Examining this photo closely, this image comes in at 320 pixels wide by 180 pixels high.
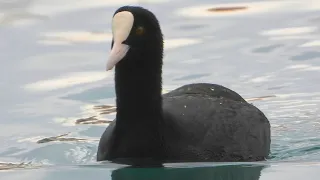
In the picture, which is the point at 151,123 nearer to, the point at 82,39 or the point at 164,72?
the point at 164,72

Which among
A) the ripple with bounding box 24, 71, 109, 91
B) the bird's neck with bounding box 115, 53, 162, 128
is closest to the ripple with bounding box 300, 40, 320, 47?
the ripple with bounding box 24, 71, 109, 91

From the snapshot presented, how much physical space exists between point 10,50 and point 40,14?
3.33 feet

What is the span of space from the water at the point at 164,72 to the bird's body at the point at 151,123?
0.67 feet

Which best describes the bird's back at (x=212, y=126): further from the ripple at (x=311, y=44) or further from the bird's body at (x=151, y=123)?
the ripple at (x=311, y=44)

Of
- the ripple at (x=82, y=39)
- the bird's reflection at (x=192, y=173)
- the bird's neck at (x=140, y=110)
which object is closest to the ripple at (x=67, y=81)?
the ripple at (x=82, y=39)

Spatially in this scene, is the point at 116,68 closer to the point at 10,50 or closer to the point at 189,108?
the point at 189,108

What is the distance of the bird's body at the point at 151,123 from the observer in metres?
6.40

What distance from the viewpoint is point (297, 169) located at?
6.07 meters

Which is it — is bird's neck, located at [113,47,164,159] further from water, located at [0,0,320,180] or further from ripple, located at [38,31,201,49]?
ripple, located at [38,31,201,49]

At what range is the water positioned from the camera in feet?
23.1

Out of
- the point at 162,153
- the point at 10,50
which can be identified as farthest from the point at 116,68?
the point at 10,50

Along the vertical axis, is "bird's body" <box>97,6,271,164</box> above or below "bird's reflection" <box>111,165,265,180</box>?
above

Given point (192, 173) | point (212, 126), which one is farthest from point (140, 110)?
point (192, 173)

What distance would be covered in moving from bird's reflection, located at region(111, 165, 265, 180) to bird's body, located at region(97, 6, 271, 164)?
24 cm
